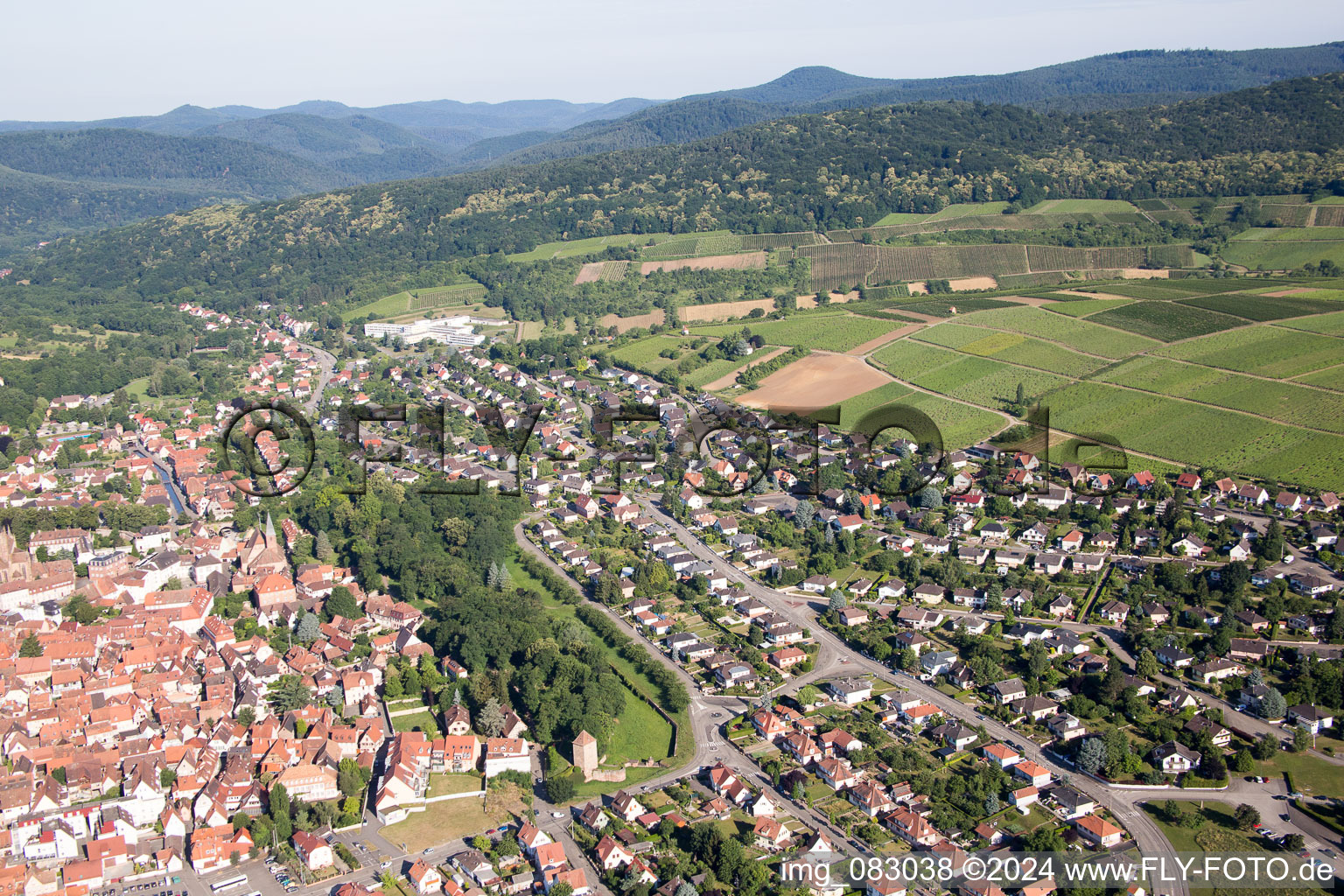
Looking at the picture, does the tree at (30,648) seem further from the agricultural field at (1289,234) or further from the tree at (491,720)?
the agricultural field at (1289,234)

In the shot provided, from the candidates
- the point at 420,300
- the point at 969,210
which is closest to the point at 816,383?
the point at 420,300

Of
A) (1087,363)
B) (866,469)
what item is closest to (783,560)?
(866,469)

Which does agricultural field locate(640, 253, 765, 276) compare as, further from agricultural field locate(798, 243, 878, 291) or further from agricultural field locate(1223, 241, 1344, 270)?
agricultural field locate(1223, 241, 1344, 270)

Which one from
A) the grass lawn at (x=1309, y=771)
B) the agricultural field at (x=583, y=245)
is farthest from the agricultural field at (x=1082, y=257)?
the grass lawn at (x=1309, y=771)

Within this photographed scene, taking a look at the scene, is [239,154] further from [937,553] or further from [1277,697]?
[1277,697]

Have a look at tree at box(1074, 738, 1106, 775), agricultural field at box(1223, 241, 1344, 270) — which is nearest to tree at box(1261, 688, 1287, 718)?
tree at box(1074, 738, 1106, 775)

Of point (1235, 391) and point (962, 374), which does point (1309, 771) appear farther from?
point (962, 374)
